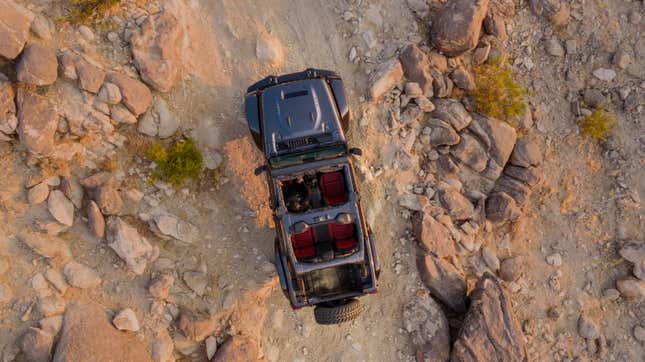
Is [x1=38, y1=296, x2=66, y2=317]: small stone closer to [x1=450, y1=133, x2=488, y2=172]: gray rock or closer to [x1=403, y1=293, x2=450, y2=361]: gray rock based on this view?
[x1=403, y1=293, x2=450, y2=361]: gray rock

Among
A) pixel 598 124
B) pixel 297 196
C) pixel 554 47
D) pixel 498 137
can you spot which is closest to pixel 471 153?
pixel 498 137

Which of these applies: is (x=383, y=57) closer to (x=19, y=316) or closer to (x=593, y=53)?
(x=593, y=53)

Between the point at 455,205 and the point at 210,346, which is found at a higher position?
the point at 455,205

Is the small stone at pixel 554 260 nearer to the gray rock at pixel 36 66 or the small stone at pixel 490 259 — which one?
the small stone at pixel 490 259

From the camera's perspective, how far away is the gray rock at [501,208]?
9453mm

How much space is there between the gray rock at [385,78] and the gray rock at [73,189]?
20.1 ft

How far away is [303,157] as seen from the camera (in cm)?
793

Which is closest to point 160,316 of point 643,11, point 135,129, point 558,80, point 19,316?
point 19,316

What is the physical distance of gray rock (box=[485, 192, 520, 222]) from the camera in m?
9.45

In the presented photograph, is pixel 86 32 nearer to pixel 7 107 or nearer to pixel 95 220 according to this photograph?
pixel 7 107

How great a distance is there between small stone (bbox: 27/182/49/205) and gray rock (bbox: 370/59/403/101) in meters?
6.64

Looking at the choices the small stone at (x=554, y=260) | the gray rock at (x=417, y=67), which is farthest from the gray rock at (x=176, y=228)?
the small stone at (x=554, y=260)

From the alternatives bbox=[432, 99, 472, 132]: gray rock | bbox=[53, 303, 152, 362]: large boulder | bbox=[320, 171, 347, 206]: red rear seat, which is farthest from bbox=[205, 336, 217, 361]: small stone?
bbox=[432, 99, 472, 132]: gray rock

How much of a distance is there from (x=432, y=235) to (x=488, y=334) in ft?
7.28
